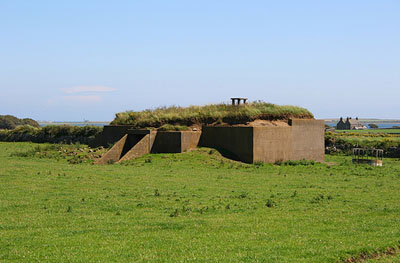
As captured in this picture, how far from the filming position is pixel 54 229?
969 cm

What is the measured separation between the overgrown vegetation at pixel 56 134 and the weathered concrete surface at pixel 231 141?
51.0 ft

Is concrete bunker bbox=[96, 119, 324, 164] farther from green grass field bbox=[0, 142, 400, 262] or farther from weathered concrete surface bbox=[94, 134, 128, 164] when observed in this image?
green grass field bbox=[0, 142, 400, 262]

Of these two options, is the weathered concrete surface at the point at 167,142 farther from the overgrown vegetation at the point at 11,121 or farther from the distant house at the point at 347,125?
the distant house at the point at 347,125

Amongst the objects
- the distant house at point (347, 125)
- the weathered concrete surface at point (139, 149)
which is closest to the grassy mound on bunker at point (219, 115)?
the weathered concrete surface at point (139, 149)

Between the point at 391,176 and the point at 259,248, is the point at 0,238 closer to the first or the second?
the point at 259,248

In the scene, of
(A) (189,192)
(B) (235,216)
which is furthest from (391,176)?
(B) (235,216)

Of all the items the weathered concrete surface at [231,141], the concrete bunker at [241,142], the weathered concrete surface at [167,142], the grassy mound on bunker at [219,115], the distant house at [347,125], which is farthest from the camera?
the distant house at [347,125]

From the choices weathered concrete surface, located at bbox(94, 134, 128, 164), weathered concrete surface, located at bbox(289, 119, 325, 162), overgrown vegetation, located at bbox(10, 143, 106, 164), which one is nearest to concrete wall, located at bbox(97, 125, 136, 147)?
weathered concrete surface, located at bbox(94, 134, 128, 164)

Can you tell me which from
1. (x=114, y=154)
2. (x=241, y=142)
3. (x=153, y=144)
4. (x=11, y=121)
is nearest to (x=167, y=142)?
(x=153, y=144)

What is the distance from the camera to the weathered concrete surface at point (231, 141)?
87.2 feet

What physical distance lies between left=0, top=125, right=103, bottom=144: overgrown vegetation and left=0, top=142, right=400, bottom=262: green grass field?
22.7 metres

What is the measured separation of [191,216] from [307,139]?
1966 centimetres

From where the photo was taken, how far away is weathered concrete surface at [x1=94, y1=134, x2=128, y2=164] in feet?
86.6

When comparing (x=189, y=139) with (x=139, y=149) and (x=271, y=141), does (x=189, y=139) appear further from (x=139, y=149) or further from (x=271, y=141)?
(x=271, y=141)
